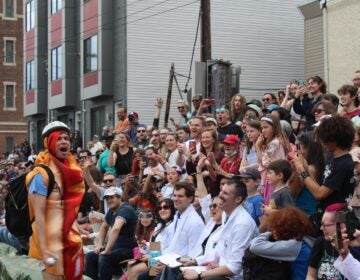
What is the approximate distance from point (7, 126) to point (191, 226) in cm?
4202

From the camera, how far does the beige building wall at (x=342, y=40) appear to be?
58.6 feet

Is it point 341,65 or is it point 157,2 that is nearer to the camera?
point 341,65

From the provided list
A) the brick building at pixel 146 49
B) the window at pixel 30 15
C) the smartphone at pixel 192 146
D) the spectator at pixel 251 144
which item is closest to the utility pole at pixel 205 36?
the brick building at pixel 146 49

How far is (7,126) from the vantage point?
159ft

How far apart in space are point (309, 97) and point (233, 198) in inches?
159

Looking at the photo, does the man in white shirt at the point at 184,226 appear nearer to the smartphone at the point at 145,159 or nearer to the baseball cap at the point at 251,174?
the baseball cap at the point at 251,174

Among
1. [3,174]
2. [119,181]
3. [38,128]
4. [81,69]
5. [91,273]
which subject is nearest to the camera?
[91,273]

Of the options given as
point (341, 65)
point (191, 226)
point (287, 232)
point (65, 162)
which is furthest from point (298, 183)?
point (341, 65)

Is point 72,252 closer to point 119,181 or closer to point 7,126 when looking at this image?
point 119,181

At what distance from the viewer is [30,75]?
36.6 meters

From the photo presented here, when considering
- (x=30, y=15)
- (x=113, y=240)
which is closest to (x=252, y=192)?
(x=113, y=240)

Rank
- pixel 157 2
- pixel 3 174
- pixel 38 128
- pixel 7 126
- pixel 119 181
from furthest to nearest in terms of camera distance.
Answer: pixel 7 126, pixel 38 128, pixel 157 2, pixel 3 174, pixel 119 181

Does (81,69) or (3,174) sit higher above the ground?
(81,69)

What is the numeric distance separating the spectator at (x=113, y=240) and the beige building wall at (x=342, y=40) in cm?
954
